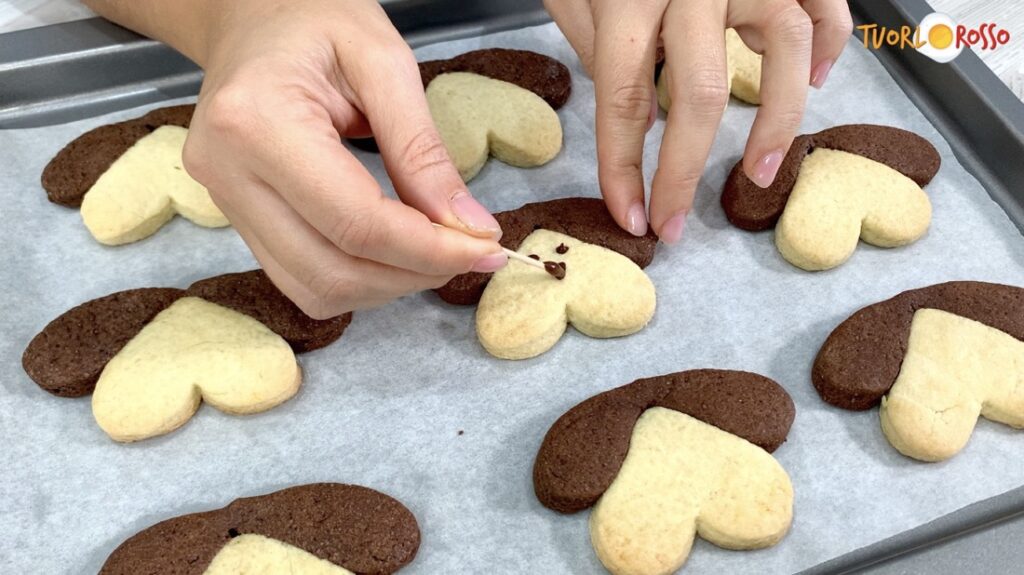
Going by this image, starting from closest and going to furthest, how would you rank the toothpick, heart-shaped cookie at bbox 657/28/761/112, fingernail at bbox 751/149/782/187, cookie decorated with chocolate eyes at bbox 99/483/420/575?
1. cookie decorated with chocolate eyes at bbox 99/483/420/575
2. the toothpick
3. fingernail at bbox 751/149/782/187
4. heart-shaped cookie at bbox 657/28/761/112

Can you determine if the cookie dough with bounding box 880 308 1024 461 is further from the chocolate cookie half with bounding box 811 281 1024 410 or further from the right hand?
the right hand

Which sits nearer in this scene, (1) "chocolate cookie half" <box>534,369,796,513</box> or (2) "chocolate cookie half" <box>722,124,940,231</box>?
(1) "chocolate cookie half" <box>534,369,796,513</box>

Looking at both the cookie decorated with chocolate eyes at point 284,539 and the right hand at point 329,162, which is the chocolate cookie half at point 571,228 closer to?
the right hand at point 329,162

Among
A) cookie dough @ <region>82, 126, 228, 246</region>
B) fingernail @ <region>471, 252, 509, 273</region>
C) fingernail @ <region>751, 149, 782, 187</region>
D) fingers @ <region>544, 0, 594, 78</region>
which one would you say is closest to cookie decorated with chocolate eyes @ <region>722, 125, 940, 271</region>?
fingernail @ <region>751, 149, 782, 187</region>

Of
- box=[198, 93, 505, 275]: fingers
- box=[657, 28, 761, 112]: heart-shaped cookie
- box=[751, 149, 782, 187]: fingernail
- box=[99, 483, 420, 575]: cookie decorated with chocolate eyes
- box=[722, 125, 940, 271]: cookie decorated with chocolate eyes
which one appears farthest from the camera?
box=[657, 28, 761, 112]: heart-shaped cookie

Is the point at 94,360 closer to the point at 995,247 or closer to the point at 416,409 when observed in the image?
the point at 416,409
